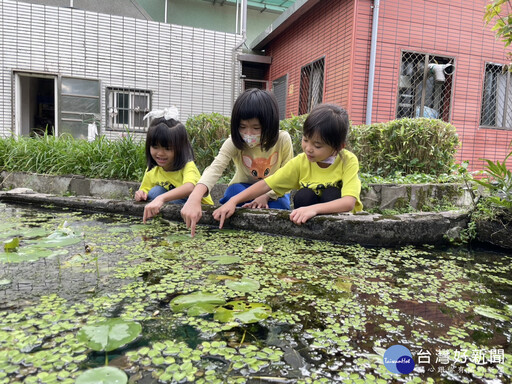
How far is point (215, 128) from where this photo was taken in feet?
12.7

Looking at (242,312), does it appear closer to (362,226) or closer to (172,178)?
(362,226)

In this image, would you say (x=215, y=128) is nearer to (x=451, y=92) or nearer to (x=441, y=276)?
(x=441, y=276)

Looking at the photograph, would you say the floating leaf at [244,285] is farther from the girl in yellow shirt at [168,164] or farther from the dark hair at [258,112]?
the dark hair at [258,112]

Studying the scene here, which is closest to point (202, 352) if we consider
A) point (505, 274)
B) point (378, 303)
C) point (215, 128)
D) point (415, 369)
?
point (415, 369)

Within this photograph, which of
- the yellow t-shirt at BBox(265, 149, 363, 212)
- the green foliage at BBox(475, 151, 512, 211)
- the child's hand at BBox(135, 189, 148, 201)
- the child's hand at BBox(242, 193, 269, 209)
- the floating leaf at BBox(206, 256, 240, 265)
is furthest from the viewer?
the child's hand at BBox(135, 189, 148, 201)

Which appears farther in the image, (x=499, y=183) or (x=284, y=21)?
(x=284, y=21)

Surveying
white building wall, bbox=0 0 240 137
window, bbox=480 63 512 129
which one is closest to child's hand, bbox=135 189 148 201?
white building wall, bbox=0 0 240 137

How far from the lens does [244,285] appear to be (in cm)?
121

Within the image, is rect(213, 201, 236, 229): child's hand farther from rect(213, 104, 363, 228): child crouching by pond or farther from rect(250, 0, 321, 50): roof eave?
rect(250, 0, 321, 50): roof eave

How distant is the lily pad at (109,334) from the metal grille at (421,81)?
19.1ft

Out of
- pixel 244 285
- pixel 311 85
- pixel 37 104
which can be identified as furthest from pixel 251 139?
pixel 37 104

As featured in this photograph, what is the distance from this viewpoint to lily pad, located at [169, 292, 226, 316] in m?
1.03

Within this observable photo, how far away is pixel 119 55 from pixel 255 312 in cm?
736

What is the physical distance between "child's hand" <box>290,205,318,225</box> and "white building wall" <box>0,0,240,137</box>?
20.0 feet
